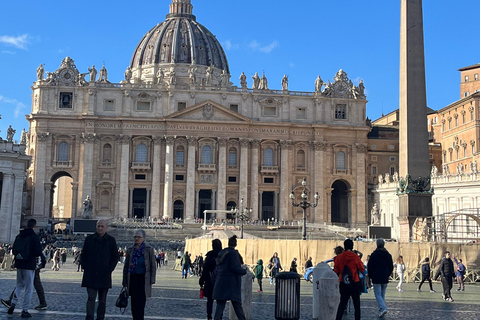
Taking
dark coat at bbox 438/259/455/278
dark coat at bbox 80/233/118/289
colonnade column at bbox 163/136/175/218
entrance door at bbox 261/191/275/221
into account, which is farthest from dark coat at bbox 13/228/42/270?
entrance door at bbox 261/191/275/221

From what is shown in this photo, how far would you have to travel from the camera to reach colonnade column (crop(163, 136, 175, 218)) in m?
68.7

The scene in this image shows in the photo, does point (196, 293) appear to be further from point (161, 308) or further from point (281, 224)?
point (281, 224)

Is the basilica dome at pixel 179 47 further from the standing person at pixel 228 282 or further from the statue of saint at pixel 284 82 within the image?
the standing person at pixel 228 282

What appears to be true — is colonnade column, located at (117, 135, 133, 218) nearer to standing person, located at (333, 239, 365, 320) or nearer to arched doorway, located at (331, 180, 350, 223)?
arched doorway, located at (331, 180, 350, 223)

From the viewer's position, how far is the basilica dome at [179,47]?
93500mm

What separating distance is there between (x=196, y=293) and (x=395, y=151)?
5924 centimetres

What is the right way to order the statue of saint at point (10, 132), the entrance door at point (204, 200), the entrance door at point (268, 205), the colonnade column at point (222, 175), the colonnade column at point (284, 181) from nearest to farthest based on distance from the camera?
the statue of saint at point (10, 132)
the colonnade column at point (222, 175)
the colonnade column at point (284, 181)
the entrance door at point (204, 200)
the entrance door at point (268, 205)

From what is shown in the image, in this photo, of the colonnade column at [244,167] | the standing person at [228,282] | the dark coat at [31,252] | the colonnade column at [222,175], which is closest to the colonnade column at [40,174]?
the colonnade column at [222,175]

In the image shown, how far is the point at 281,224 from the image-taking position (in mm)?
66875

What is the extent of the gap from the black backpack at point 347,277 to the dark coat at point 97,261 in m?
3.90

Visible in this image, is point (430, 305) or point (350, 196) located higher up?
point (350, 196)

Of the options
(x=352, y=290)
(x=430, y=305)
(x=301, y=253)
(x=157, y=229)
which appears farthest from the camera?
(x=157, y=229)

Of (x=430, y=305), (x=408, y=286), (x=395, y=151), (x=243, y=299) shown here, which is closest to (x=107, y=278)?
(x=243, y=299)

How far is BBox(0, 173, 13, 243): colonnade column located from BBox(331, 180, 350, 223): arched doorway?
36359 millimetres
